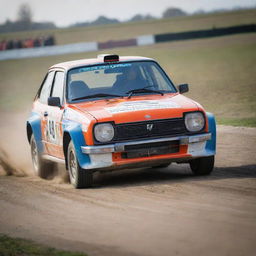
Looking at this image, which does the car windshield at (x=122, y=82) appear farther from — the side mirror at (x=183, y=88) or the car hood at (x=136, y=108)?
the car hood at (x=136, y=108)

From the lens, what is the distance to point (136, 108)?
9062mm

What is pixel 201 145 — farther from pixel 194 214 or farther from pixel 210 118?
pixel 194 214

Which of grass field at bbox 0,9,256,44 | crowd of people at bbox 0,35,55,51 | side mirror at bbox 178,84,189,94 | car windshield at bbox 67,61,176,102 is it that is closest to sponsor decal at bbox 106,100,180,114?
car windshield at bbox 67,61,176,102

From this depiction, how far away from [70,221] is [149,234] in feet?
3.71

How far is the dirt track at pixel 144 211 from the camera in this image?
592 centimetres

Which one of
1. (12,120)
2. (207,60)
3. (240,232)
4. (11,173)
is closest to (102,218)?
(240,232)

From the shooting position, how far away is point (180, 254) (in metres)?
5.55

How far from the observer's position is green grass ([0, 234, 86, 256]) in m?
5.88

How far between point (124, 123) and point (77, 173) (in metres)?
0.85

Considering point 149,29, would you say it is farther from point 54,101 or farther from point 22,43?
point 54,101

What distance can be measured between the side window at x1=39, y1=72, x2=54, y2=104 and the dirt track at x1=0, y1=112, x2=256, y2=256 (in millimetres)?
1213

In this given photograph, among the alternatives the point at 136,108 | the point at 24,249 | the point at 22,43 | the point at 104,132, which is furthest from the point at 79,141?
the point at 22,43

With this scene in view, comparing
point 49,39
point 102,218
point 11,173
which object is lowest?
point 49,39

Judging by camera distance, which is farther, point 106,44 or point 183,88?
point 106,44
